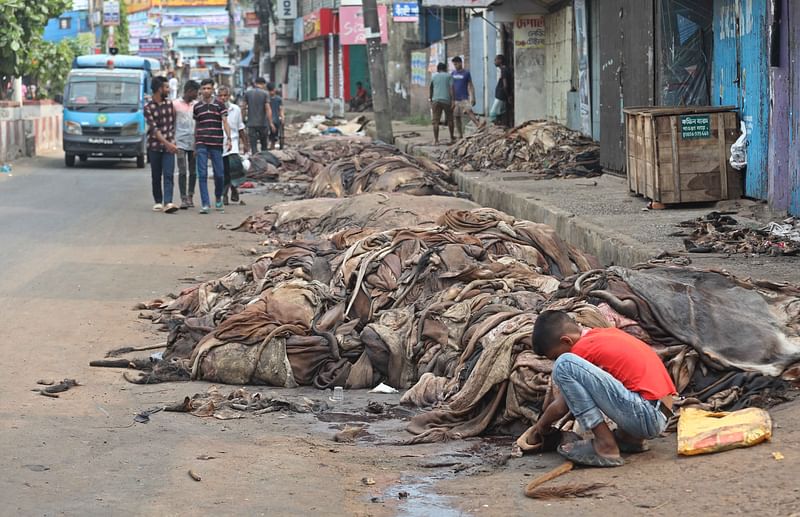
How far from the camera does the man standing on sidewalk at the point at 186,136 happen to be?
17.8 m

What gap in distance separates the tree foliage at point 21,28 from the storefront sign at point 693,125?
21.6 meters

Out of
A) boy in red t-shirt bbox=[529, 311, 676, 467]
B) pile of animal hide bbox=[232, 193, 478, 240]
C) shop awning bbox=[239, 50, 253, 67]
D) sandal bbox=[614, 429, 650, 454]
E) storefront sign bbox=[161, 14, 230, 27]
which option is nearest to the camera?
boy in red t-shirt bbox=[529, 311, 676, 467]

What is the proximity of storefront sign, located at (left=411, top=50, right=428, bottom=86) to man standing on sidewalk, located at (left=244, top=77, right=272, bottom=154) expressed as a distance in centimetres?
1553

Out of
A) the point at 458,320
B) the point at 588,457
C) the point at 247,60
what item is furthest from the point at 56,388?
the point at 247,60

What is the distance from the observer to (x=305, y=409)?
23.7 feet

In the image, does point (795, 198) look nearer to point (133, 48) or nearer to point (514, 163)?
point (514, 163)

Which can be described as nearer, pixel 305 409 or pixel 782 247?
pixel 305 409

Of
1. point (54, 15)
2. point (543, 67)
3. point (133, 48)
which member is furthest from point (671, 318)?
point (133, 48)

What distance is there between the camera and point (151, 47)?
77.7 meters

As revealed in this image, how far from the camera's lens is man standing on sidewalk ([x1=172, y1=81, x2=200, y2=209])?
17766mm

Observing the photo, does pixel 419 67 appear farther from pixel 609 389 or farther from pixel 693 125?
pixel 609 389

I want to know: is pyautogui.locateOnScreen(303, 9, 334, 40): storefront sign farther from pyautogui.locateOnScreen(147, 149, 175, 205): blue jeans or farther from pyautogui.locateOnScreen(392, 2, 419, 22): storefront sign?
pyautogui.locateOnScreen(147, 149, 175, 205): blue jeans

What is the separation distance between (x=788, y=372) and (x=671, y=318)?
0.75 m

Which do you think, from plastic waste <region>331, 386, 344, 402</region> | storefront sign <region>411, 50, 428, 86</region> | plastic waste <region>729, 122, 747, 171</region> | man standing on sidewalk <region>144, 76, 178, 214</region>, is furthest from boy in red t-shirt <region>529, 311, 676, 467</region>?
storefront sign <region>411, 50, 428, 86</region>
